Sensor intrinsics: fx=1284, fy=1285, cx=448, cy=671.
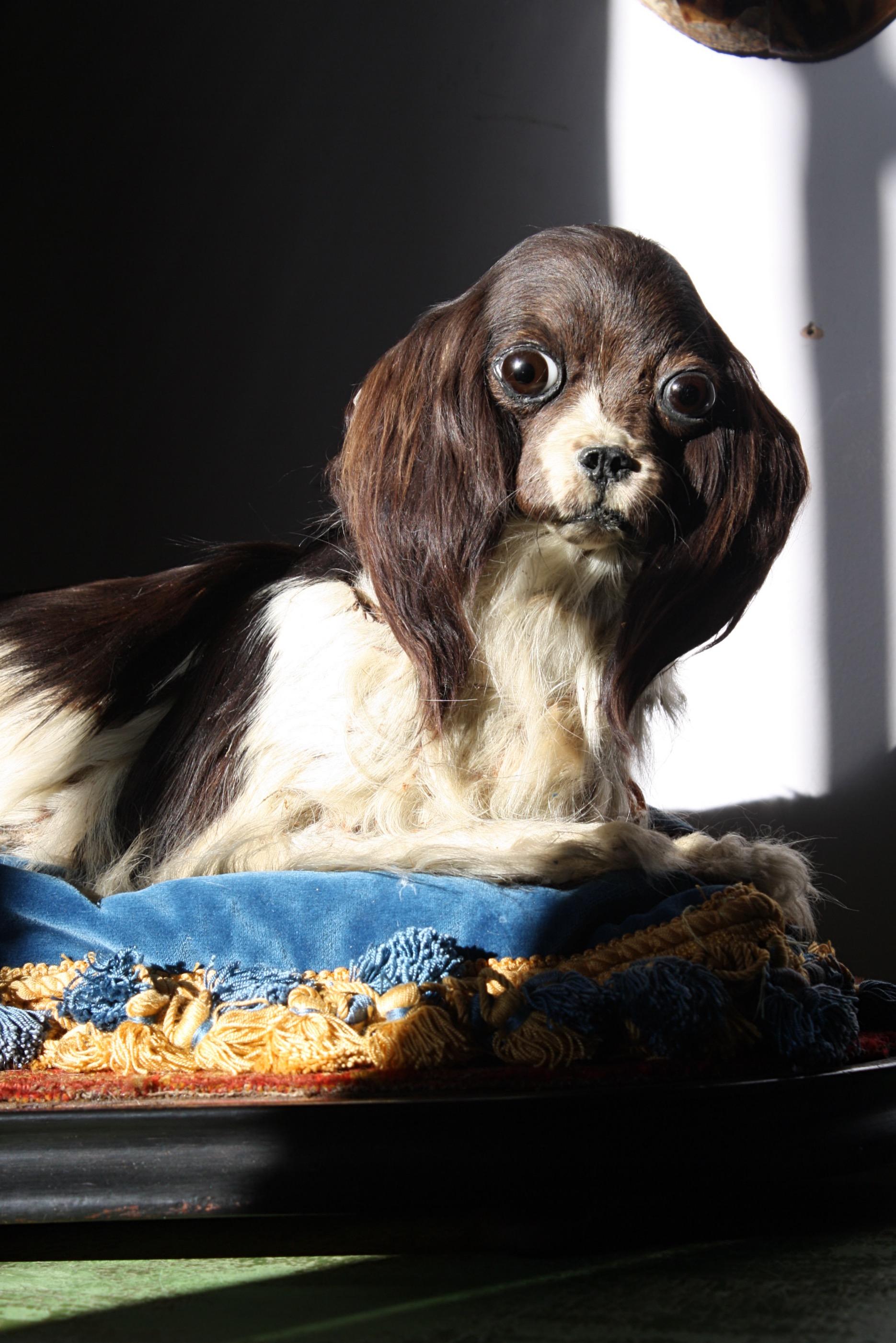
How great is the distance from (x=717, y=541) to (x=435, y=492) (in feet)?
0.93

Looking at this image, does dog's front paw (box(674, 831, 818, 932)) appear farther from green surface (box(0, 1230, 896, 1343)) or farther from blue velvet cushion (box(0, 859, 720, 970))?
green surface (box(0, 1230, 896, 1343))

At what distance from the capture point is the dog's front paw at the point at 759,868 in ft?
4.04

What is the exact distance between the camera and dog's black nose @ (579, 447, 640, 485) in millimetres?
1167

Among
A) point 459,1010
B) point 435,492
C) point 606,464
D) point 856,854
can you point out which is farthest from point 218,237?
point 459,1010

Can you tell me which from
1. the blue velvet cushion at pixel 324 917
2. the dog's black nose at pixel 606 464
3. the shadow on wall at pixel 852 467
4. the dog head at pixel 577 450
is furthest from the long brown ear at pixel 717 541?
the shadow on wall at pixel 852 467

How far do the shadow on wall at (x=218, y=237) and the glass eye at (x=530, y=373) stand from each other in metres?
1.05

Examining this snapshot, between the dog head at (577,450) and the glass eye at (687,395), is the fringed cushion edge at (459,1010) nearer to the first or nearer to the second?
the dog head at (577,450)

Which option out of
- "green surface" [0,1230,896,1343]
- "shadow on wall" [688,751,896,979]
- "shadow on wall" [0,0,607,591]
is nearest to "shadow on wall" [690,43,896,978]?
"shadow on wall" [688,751,896,979]

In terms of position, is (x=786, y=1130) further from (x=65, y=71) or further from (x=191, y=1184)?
(x=65, y=71)

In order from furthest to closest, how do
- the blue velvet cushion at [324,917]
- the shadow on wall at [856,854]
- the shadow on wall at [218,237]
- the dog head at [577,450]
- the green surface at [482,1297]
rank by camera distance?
the shadow on wall at [218,237], the shadow on wall at [856,854], the dog head at [577,450], the blue velvet cushion at [324,917], the green surface at [482,1297]

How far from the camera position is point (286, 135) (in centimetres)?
229

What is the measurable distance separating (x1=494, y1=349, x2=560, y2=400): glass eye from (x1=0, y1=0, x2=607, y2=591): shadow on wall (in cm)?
105

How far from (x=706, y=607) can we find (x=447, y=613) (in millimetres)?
271

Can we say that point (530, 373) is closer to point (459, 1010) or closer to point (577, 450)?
point (577, 450)
